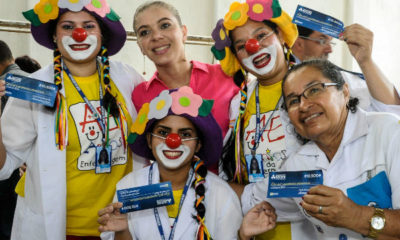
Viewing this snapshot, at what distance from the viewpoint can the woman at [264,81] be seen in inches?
94.7

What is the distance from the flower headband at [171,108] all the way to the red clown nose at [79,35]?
54cm

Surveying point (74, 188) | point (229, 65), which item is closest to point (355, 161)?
point (229, 65)

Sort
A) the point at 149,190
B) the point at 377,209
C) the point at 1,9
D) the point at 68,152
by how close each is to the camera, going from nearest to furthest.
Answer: the point at 377,209 → the point at 149,190 → the point at 68,152 → the point at 1,9

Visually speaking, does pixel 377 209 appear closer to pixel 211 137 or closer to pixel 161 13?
pixel 211 137

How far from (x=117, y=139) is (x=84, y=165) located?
242mm

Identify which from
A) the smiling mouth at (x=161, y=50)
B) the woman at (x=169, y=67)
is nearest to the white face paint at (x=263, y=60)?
the woman at (x=169, y=67)

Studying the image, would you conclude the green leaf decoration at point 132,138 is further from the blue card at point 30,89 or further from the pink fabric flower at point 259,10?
the pink fabric flower at point 259,10

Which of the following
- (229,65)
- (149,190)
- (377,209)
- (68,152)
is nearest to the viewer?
(377,209)

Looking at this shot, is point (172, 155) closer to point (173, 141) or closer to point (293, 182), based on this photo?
point (173, 141)

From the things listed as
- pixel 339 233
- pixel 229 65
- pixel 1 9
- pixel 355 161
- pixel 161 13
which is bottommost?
pixel 339 233

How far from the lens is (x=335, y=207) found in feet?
6.02

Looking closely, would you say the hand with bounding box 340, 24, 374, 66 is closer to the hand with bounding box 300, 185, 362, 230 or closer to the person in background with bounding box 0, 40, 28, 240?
the hand with bounding box 300, 185, 362, 230

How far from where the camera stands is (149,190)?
219 cm

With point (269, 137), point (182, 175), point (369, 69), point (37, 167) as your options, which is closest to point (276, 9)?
point (369, 69)
